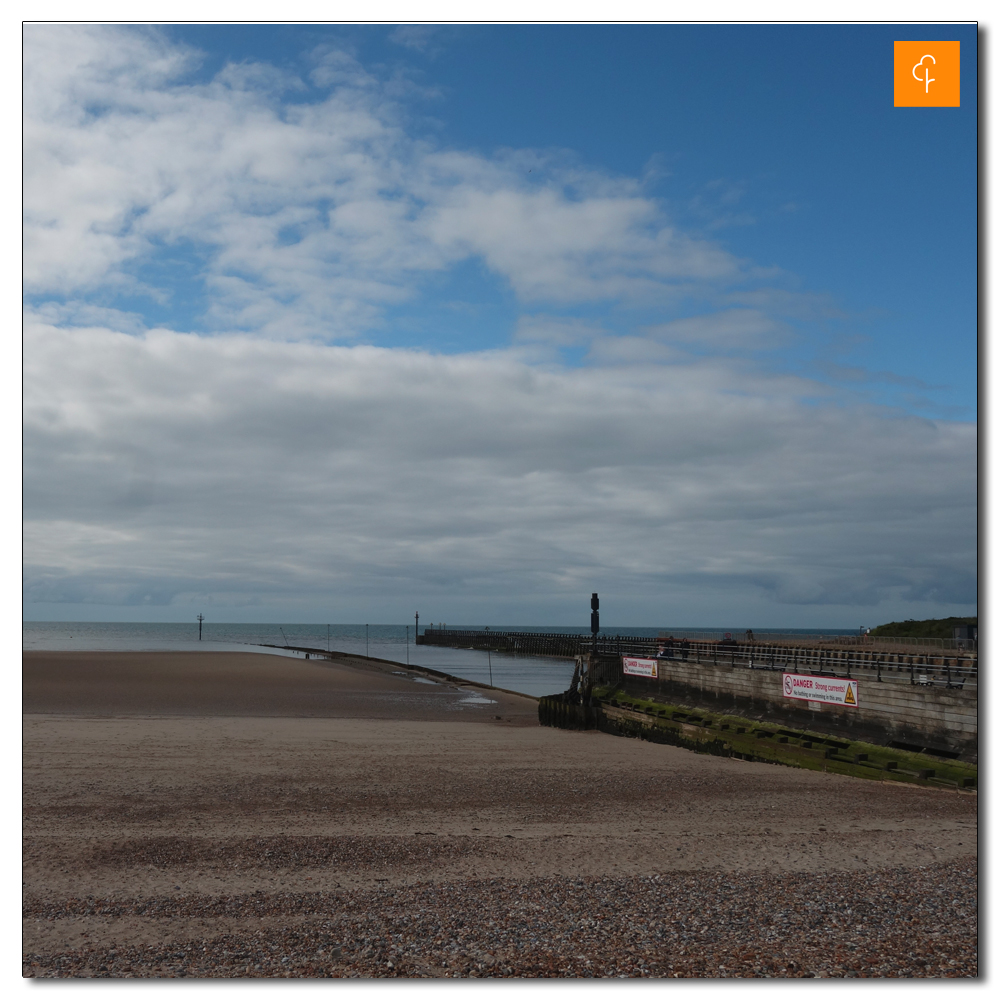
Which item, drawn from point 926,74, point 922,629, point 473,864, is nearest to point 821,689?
point 473,864

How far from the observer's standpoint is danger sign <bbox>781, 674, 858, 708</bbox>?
55.9 ft

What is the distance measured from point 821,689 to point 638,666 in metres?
8.35

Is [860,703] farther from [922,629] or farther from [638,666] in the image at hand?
[922,629]

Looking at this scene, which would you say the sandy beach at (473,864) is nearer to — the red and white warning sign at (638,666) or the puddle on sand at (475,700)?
the red and white warning sign at (638,666)

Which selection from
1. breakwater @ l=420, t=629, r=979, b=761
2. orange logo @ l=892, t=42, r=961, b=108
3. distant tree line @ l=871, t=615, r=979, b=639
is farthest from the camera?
distant tree line @ l=871, t=615, r=979, b=639

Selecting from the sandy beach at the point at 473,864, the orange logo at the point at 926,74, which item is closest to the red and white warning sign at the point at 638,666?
the sandy beach at the point at 473,864

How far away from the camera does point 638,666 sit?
25.8m

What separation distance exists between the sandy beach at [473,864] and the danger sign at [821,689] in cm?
190

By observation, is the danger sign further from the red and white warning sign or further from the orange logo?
the orange logo

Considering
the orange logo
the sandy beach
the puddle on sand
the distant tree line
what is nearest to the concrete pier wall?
the sandy beach

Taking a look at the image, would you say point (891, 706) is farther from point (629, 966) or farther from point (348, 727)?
point (348, 727)

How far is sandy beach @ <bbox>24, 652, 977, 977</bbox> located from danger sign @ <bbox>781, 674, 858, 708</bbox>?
1.90m

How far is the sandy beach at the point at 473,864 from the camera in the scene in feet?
19.4

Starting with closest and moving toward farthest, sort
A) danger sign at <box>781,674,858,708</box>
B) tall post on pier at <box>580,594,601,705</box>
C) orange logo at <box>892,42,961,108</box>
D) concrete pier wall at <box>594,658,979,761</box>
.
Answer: orange logo at <box>892,42,961,108</box> < concrete pier wall at <box>594,658,979,761</box> < danger sign at <box>781,674,858,708</box> < tall post on pier at <box>580,594,601,705</box>
